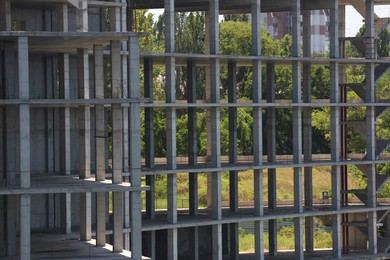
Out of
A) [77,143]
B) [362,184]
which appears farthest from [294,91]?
[362,184]

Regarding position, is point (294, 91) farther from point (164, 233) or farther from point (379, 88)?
point (379, 88)

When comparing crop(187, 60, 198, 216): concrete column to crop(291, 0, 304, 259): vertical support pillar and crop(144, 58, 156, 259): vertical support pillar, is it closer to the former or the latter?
crop(144, 58, 156, 259): vertical support pillar

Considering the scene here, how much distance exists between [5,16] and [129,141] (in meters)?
8.44

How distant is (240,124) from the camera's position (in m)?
117

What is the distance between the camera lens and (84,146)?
201ft

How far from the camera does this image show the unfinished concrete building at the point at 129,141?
5450cm

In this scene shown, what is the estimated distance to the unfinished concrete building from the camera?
54500 mm

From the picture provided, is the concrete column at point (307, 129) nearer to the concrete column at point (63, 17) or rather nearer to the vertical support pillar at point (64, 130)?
the vertical support pillar at point (64, 130)

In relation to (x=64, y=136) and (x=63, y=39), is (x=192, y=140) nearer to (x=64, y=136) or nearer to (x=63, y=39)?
(x=64, y=136)

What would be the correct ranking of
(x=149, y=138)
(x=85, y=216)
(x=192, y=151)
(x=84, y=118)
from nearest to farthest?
1. (x=85, y=216)
2. (x=84, y=118)
3. (x=149, y=138)
4. (x=192, y=151)

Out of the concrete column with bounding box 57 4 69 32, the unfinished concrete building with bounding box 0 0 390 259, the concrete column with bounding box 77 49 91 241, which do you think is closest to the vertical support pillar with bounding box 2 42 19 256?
the unfinished concrete building with bounding box 0 0 390 259

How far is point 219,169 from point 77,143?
7.99m

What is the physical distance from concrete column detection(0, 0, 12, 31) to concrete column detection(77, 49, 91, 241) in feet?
13.6

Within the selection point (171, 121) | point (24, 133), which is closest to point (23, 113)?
point (24, 133)
